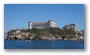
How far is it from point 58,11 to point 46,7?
0.23m

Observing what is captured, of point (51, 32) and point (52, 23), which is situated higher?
point (52, 23)

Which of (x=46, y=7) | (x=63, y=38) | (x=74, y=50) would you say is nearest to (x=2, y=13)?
(x=46, y=7)

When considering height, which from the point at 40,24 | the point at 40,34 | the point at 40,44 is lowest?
the point at 40,44

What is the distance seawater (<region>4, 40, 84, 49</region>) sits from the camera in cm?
417

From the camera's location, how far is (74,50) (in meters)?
4.21

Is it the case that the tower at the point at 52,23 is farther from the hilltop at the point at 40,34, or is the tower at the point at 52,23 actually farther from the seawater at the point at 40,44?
the seawater at the point at 40,44

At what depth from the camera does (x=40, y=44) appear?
13.7ft

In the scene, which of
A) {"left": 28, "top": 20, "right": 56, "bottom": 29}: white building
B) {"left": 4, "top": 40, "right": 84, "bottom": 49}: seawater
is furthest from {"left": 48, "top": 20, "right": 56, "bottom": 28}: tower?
{"left": 4, "top": 40, "right": 84, "bottom": 49}: seawater

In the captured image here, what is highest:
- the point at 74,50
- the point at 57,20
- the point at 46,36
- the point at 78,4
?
the point at 78,4

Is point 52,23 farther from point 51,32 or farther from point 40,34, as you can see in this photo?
point 40,34

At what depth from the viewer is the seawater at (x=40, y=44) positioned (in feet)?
13.7

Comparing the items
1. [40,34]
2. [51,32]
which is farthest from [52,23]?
[40,34]

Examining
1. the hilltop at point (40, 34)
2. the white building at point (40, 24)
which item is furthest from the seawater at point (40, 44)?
the white building at point (40, 24)

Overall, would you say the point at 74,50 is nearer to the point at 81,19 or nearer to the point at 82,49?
the point at 82,49
